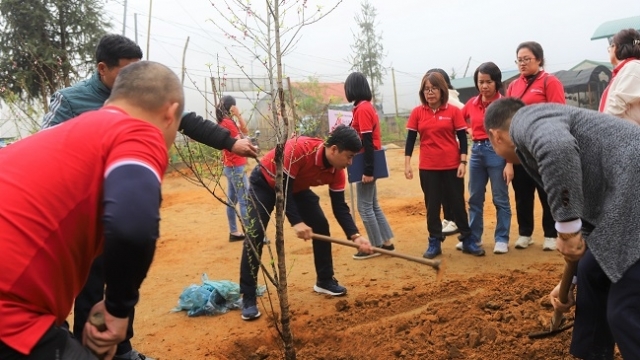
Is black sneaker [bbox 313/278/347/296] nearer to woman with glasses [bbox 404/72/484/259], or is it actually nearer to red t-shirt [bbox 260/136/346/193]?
red t-shirt [bbox 260/136/346/193]

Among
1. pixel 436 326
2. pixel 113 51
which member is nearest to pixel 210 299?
pixel 436 326

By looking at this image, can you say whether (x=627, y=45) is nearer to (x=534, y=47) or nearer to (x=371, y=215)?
(x=534, y=47)

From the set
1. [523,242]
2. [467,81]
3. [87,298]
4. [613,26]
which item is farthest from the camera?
[467,81]

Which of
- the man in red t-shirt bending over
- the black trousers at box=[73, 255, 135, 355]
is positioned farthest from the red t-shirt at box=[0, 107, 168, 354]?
the black trousers at box=[73, 255, 135, 355]

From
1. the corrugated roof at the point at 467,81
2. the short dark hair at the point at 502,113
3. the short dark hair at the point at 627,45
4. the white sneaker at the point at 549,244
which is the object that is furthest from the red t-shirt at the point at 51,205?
the corrugated roof at the point at 467,81

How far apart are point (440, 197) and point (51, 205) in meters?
4.55

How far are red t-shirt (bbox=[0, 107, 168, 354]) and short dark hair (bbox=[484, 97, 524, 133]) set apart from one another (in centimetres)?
168

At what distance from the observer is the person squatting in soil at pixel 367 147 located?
5.56 m

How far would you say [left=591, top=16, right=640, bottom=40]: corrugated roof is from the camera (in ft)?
83.9

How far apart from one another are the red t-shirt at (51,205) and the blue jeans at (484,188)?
4.37m

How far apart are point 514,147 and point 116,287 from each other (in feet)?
6.27

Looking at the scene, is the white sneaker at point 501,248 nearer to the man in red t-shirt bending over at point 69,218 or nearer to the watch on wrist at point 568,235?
the watch on wrist at point 568,235

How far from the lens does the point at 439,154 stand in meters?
5.44

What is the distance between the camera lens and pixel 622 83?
13.4 feet
